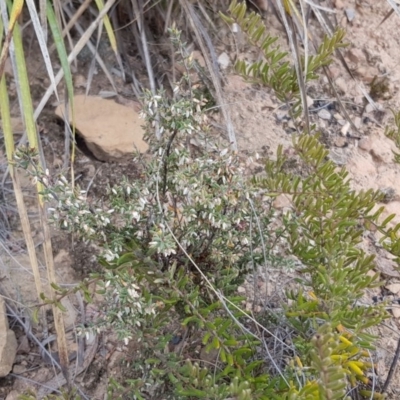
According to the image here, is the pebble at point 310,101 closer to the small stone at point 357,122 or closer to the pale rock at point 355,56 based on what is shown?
the small stone at point 357,122

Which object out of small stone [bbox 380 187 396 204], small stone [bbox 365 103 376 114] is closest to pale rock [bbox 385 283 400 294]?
small stone [bbox 380 187 396 204]

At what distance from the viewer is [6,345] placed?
151 centimetres

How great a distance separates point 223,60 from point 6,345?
48.0 inches

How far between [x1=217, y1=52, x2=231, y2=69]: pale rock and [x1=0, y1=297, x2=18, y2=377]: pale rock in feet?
3.64

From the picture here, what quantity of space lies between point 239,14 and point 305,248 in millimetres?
529

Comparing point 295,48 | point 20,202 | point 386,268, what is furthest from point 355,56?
point 20,202

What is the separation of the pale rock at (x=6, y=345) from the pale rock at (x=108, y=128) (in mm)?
590

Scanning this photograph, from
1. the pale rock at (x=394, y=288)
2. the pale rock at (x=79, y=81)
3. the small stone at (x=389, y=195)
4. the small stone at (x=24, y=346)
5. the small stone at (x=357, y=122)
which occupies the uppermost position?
the small stone at (x=357, y=122)

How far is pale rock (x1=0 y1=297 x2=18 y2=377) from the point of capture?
149 cm

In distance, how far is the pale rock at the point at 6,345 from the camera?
149 cm

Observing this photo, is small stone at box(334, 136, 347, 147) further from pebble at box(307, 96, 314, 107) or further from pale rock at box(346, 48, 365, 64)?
pale rock at box(346, 48, 365, 64)

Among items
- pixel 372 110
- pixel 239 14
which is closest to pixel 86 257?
pixel 239 14

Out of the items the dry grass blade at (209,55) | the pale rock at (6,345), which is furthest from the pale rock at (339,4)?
the pale rock at (6,345)

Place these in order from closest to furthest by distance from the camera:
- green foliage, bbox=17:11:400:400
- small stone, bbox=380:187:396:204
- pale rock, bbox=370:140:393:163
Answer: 1. green foliage, bbox=17:11:400:400
2. small stone, bbox=380:187:396:204
3. pale rock, bbox=370:140:393:163
